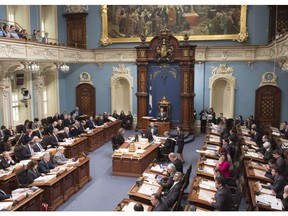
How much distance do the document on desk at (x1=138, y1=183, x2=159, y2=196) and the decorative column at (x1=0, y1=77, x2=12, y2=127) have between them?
33.7 feet

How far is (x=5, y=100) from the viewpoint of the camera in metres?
15.0

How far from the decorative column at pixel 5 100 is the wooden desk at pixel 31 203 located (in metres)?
8.97

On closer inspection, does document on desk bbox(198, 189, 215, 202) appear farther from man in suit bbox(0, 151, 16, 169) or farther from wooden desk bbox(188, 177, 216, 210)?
man in suit bbox(0, 151, 16, 169)

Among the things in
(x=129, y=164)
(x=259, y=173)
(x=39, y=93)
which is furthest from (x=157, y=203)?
(x=39, y=93)

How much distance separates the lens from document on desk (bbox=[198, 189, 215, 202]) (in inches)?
266

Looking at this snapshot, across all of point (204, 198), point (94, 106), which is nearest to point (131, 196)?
point (204, 198)

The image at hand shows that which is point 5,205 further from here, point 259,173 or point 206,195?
point 259,173

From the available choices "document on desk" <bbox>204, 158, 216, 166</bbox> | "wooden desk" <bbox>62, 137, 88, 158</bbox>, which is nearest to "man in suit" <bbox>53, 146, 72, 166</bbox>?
"wooden desk" <bbox>62, 137, 88, 158</bbox>

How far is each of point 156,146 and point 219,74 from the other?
8.41 meters

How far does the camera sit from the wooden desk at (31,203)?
6.55m

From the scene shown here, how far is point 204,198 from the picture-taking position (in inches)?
266

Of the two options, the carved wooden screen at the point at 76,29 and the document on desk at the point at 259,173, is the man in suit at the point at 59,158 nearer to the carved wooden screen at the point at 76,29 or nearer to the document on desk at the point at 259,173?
the document on desk at the point at 259,173

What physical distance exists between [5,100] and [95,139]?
16.8 feet

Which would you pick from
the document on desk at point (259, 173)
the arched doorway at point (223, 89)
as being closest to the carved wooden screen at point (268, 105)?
the arched doorway at point (223, 89)
